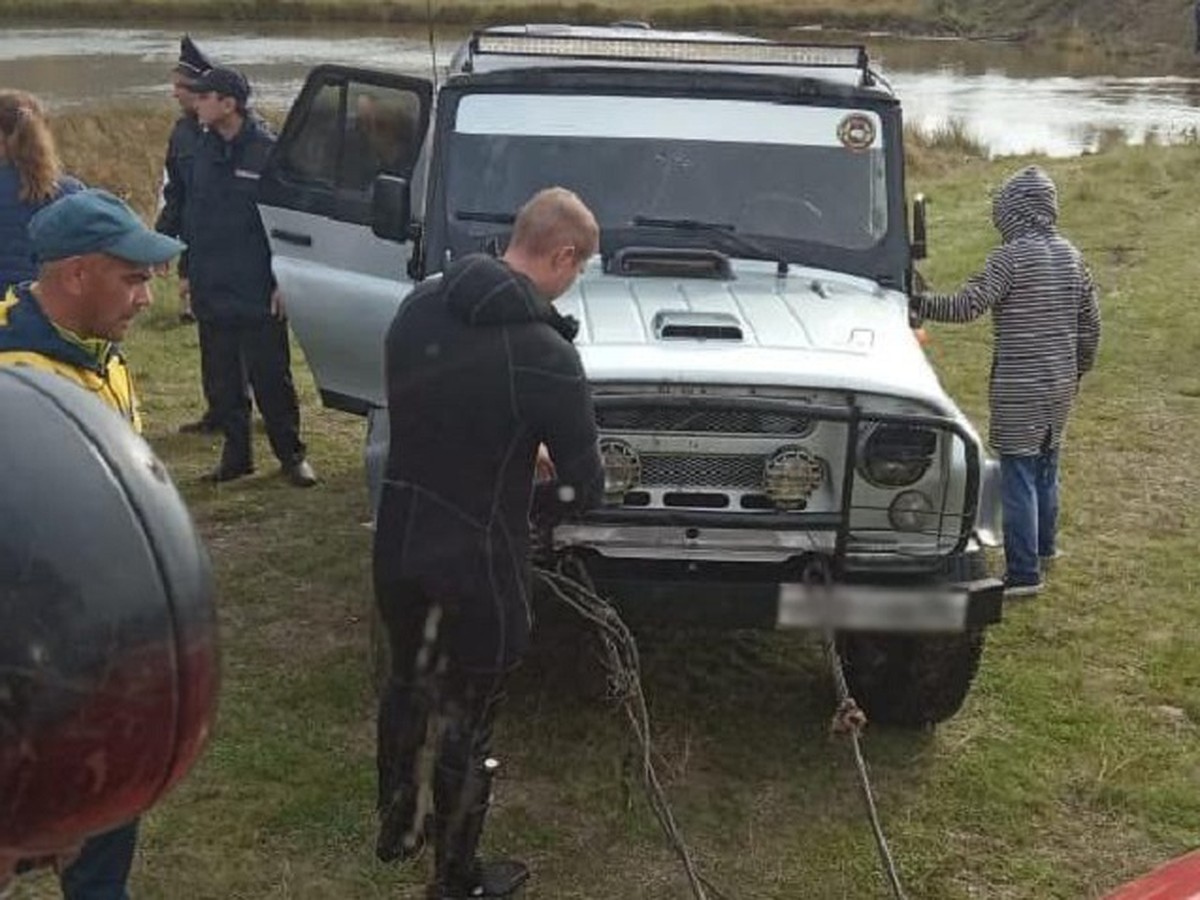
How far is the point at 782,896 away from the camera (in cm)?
417

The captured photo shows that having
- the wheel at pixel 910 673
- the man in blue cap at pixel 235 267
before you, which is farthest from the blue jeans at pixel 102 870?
the man in blue cap at pixel 235 267

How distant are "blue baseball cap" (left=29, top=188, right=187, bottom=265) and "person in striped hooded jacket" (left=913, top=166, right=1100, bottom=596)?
334 cm

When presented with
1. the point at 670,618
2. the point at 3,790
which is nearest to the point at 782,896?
the point at 670,618

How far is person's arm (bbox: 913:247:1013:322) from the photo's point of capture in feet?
18.8

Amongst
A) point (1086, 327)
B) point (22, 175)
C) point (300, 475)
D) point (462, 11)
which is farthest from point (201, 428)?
point (462, 11)

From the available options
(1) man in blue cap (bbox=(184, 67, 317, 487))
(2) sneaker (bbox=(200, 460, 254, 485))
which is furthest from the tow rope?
(2) sneaker (bbox=(200, 460, 254, 485))

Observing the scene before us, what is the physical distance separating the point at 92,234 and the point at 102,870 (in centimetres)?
127

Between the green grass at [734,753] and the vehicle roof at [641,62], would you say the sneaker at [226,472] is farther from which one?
the vehicle roof at [641,62]

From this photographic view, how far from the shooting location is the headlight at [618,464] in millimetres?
4457

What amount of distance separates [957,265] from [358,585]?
7.80 metres

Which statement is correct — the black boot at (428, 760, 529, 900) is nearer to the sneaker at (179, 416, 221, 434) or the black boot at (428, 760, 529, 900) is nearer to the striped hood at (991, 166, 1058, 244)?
the striped hood at (991, 166, 1058, 244)

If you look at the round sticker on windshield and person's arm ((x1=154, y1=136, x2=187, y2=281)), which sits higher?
the round sticker on windshield

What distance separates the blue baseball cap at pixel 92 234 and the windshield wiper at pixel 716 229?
2634 mm

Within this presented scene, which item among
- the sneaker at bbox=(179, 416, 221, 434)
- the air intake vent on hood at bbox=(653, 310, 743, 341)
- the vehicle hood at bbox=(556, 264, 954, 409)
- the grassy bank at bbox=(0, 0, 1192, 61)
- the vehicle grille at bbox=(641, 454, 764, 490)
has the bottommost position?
the grassy bank at bbox=(0, 0, 1192, 61)
